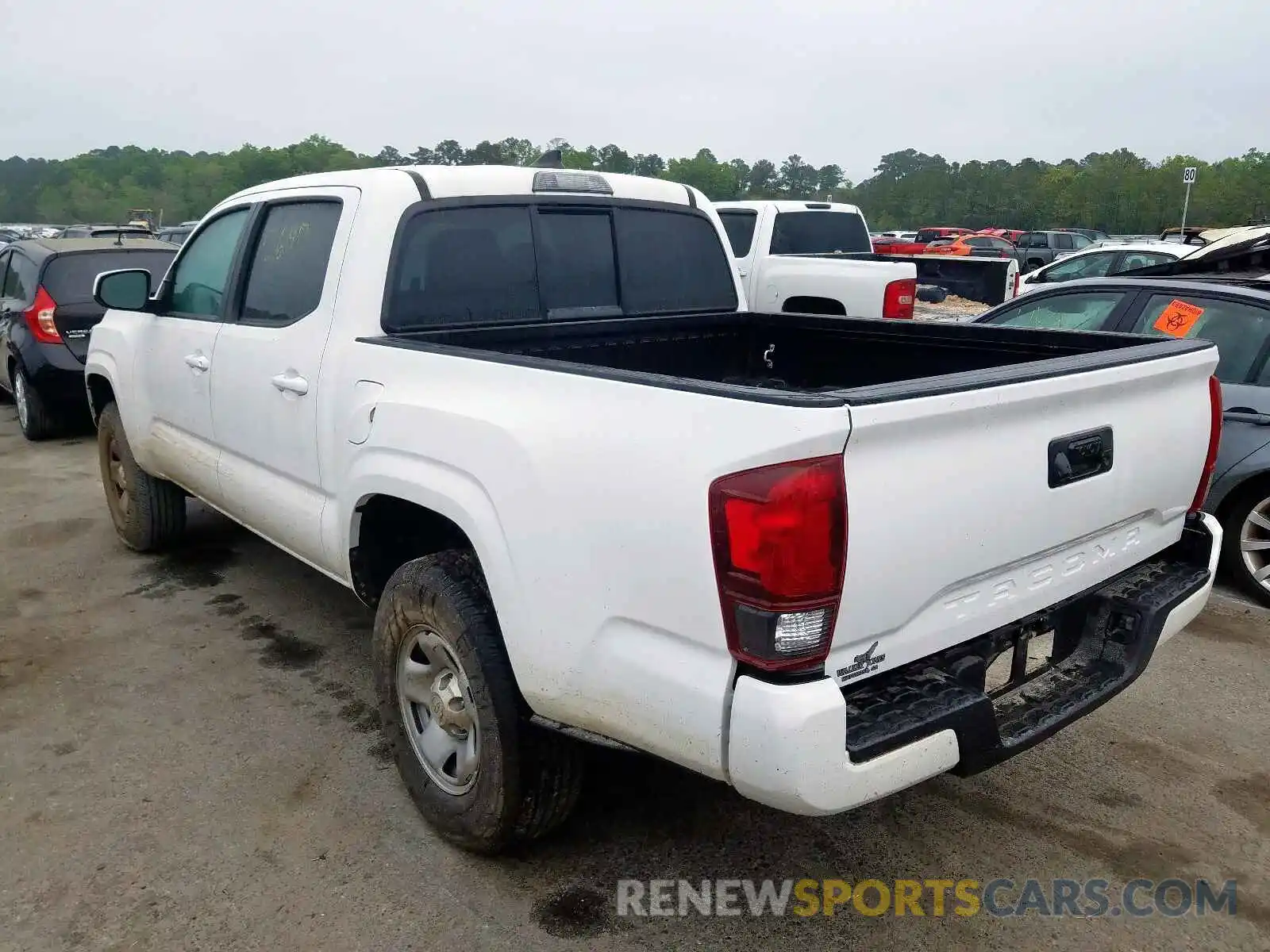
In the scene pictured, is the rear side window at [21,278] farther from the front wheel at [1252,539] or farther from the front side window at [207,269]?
the front wheel at [1252,539]

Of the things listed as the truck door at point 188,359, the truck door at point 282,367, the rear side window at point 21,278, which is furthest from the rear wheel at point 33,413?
the truck door at point 282,367

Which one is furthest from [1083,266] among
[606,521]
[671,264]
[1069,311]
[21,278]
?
[606,521]

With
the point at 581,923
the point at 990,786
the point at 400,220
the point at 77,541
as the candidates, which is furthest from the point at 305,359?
the point at 77,541

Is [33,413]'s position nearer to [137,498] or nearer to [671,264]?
[137,498]

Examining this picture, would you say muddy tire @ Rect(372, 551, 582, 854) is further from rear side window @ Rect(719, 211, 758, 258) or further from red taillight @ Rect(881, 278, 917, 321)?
rear side window @ Rect(719, 211, 758, 258)

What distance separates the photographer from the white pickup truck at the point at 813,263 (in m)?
9.34

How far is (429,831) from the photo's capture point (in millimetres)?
3076

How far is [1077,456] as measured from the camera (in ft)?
8.20

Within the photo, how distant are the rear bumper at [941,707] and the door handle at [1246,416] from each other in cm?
240

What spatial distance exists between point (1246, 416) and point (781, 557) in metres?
4.07

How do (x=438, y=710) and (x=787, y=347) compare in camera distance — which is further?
(x=787, y=347)

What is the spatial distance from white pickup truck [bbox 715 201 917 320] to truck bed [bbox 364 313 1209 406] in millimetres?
4670

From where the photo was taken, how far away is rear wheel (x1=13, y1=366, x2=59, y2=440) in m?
8.55

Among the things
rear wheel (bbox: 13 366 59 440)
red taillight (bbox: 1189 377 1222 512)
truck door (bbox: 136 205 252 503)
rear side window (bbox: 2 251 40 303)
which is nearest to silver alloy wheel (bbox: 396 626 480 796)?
truck door (bbox: 136 205 252 503)
